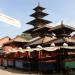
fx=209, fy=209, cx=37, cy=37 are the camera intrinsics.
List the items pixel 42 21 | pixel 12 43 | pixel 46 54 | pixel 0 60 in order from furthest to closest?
pixel 42 21 → pixel 12 43 → pixel 0 60 → pixel 46 54

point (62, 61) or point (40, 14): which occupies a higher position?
point (40, 14)

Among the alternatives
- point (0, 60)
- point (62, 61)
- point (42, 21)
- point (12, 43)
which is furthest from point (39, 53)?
point (42, 21)

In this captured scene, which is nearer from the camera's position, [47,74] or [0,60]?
[47,74]

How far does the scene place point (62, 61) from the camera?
2236 centimetres

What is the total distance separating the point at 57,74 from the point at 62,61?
170 centimetres

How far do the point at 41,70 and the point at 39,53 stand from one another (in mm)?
1973

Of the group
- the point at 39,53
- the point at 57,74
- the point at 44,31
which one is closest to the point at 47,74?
the point at 57,74

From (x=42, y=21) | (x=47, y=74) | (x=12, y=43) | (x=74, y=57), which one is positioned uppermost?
(x=42, y=21)

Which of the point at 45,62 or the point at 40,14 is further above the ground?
the point at 40,14

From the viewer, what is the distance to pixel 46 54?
24812 millimetres

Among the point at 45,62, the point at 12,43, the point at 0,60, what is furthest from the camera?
the point at 12,43

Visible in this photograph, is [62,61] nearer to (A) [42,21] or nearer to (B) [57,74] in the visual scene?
(B) [57,74]

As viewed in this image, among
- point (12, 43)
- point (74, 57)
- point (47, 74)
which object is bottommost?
point (47, 74)

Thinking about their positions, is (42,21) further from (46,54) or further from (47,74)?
(47,74)
